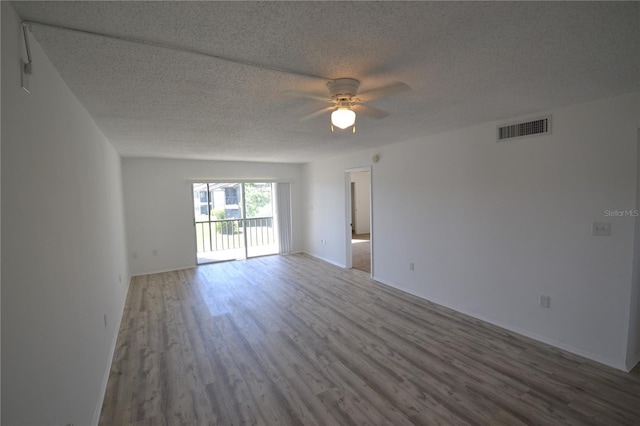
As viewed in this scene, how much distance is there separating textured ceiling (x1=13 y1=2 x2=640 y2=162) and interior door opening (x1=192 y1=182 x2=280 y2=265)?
4.04 metres

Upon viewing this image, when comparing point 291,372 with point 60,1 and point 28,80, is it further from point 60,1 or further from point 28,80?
point 60,1

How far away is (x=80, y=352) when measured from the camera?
68.2 inches

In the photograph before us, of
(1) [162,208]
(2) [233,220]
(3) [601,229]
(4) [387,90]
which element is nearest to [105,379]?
(4) [387,90]

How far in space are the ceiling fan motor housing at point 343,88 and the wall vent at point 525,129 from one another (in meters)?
2.07

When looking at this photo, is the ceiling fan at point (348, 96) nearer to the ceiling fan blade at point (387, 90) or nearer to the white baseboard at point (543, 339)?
the ceiling fan blade at point (387, 90)

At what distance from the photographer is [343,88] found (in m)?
1.84

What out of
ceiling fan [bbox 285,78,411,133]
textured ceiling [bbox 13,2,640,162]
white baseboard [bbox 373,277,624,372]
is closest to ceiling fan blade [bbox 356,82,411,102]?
ceiling fan [bbox 285,78,411,133]

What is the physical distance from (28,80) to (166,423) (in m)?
2.16

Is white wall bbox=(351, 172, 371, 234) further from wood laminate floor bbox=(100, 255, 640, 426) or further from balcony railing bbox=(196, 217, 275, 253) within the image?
wood laminate floor bbox=(100, 255, 640, 426)

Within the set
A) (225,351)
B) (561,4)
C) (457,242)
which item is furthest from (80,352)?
(457,242)

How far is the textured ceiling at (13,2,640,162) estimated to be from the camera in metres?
1.18

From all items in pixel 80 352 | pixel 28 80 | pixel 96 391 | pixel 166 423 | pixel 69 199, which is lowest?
pixel 166 423

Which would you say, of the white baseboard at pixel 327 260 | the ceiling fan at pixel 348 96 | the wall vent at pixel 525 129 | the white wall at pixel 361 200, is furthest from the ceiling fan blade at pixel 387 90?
the white wall at pixel 361 200

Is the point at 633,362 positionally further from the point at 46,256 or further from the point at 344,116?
the point at 46,256
